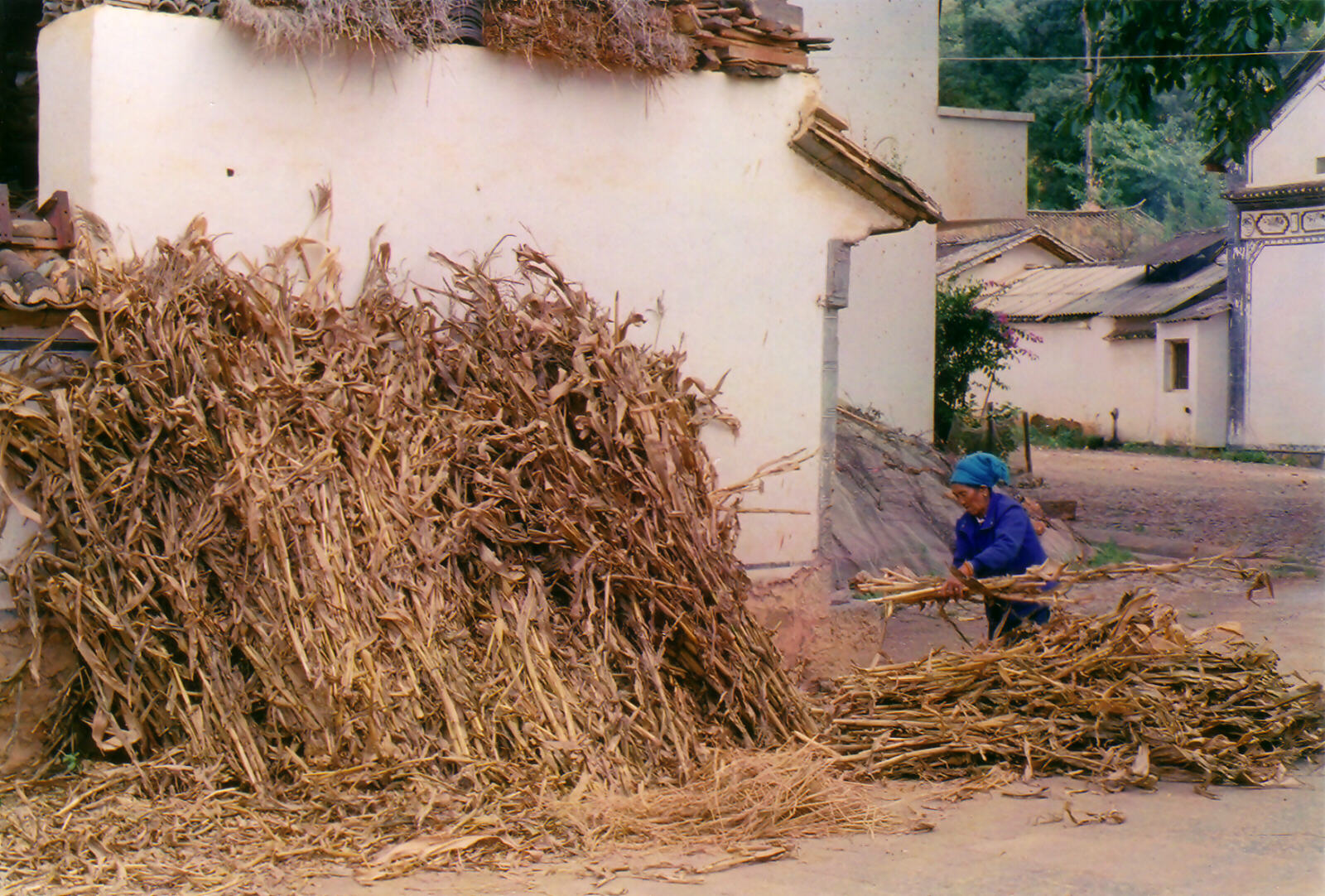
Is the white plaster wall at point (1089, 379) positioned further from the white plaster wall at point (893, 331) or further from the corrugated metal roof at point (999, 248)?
the white plaster wall at point (893, 331)

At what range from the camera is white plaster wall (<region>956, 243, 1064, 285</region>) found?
33.0 meters

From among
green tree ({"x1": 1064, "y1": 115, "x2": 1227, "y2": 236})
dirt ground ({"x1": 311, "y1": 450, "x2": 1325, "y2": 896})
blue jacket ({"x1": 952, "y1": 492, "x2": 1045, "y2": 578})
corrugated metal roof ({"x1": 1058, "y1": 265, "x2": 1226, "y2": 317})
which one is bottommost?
dirt ground ({"x1": 311, "y1": 450, "x2": 1325, "y2": 896})

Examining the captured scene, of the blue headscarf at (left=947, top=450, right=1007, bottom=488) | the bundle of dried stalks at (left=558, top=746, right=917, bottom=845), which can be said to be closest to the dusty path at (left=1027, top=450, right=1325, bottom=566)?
the blue headscarf at (left=947, top=450, right=1007, bottom=488)

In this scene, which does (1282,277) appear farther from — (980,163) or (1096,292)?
(980,163)

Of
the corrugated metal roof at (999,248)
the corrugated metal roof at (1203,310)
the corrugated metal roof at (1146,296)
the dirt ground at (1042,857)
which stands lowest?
the dirt ground at (1042,857)

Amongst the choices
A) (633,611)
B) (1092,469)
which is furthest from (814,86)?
(1092,469)

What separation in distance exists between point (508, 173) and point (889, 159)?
7.23 meters

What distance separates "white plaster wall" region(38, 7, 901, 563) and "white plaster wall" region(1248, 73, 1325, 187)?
16552mm

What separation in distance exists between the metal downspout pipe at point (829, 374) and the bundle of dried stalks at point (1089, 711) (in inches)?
57.9

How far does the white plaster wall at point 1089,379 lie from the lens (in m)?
25.8

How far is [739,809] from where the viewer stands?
15.0ft

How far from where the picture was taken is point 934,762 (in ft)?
17.2

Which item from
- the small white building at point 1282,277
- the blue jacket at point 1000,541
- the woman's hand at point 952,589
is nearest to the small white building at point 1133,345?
the small white building at point 1282,277

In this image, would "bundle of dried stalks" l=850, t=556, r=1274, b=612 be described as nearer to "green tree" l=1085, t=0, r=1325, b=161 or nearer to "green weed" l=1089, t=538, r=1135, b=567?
"green weed" l=1089, t=538, r=1135, b=567
